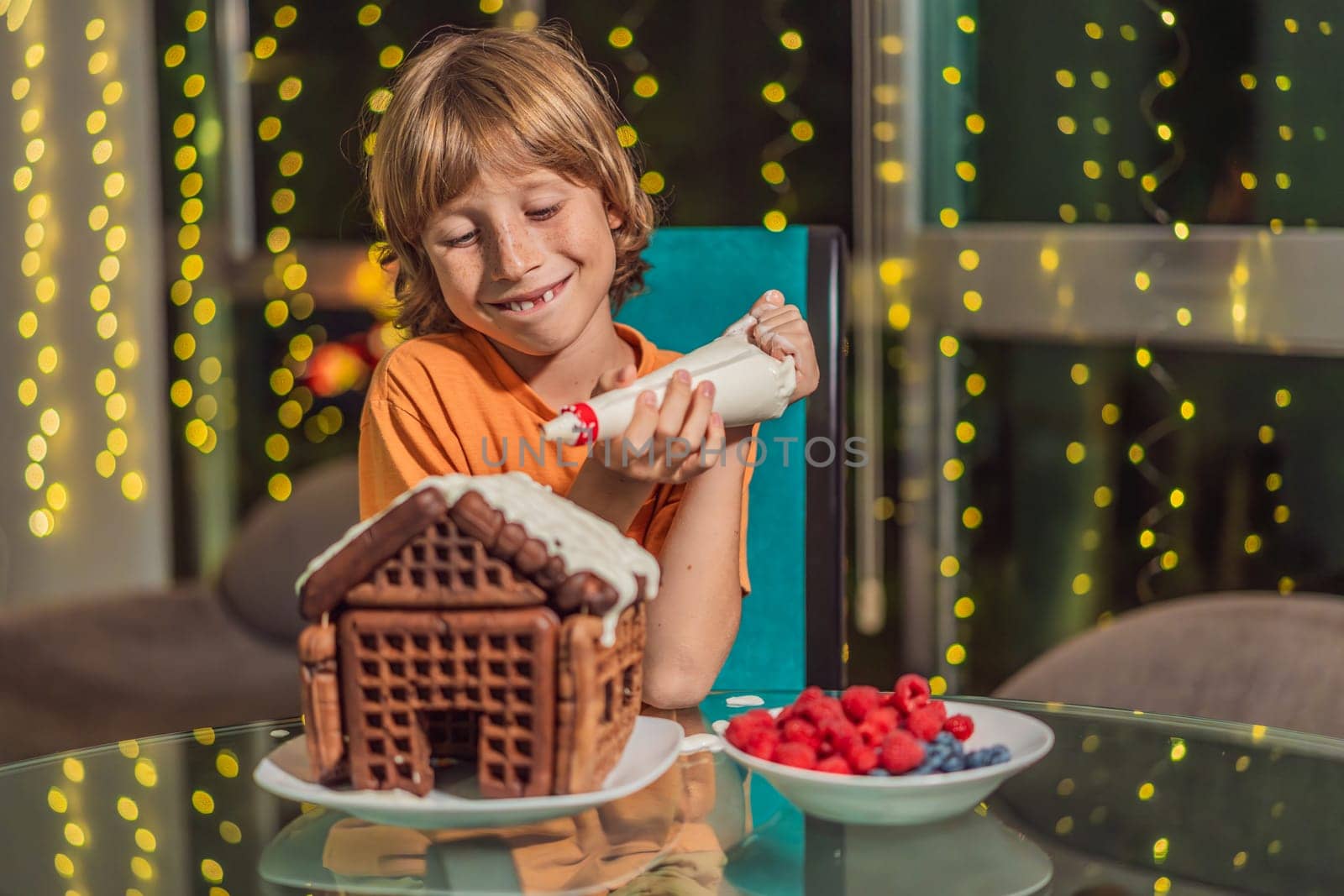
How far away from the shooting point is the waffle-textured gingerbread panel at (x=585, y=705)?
0.78 m

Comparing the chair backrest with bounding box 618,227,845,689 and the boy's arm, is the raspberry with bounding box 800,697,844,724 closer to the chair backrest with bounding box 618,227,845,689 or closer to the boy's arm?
the boy's arm

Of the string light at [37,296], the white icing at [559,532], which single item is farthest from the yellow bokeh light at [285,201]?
the white icing at [559,532]

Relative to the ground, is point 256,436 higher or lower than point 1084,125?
lower

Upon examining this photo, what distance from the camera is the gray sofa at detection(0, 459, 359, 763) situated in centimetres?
214

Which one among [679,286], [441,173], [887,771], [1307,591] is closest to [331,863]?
[887,771]

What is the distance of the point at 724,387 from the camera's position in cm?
100

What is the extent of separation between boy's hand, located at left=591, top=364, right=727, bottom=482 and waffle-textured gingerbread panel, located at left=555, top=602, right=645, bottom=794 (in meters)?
0.15

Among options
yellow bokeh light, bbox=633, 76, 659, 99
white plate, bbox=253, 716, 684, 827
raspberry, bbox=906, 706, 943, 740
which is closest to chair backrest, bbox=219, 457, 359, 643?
yellow bokeh light, bbox=633, 76, 659, 99

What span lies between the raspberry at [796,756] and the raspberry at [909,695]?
0.22ft

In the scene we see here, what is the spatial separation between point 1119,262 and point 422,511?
4.89 ft

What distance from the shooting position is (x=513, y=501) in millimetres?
802

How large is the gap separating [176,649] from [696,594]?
59.2 inches

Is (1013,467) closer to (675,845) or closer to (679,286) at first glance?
(679,286)

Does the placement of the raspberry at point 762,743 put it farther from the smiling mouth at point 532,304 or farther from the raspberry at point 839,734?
the smiling mouth at point 532,304
